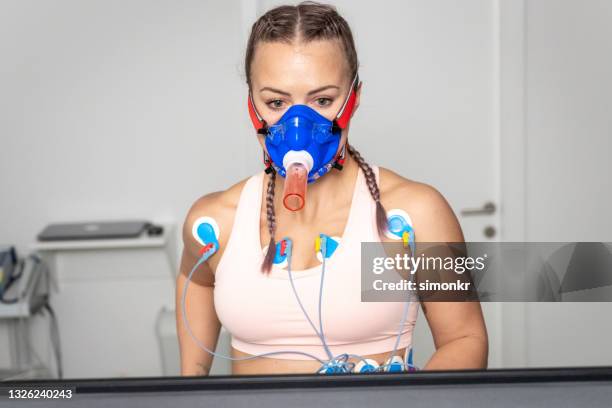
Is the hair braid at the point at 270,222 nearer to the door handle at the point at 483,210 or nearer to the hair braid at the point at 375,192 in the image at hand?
the hair braid at the point at 375,192

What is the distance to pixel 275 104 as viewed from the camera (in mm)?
1096

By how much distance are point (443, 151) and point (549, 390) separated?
201 centimetres

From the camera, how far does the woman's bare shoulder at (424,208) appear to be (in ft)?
3.74

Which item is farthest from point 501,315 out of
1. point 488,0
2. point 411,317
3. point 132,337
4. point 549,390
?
point 549,390

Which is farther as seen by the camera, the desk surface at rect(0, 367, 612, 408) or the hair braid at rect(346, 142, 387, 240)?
the hair braid at rect(346, 142, 387, 240)

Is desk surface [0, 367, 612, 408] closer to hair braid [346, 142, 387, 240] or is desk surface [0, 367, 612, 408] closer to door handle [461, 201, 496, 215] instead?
hair braid [346, 142, 387, 240]

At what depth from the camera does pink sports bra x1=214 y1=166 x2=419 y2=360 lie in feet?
3.58

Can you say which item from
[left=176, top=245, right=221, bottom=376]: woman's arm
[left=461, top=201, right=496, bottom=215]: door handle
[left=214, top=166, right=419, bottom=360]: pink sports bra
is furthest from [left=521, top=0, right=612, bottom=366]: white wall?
[left=176, top=245, right=221, bottom=376]: woman's arm

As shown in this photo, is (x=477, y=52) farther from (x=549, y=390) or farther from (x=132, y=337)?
(x=549, y=390)

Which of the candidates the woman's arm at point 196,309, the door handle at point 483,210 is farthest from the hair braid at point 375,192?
the door handle at point 483,210

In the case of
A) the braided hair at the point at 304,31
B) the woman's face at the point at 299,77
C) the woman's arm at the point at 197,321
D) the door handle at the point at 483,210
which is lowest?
the woman's arm at the point at 197,321

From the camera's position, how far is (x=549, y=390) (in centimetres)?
59

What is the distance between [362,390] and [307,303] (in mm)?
507

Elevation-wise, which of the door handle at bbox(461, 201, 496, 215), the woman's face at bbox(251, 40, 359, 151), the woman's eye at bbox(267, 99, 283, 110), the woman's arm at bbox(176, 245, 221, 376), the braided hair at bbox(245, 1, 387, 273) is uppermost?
the braided hair at bbox(245, 1, 387, 273)
